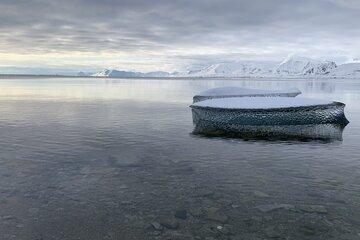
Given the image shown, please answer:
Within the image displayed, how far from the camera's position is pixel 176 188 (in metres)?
10.2

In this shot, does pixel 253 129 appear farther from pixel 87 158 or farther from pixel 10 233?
pixel 10 233

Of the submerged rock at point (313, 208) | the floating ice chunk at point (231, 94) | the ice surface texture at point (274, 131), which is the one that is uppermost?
the floating ice chunk at point (231, 94)

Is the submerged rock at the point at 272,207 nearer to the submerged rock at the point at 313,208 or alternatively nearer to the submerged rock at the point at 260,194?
the submerged rock at the point at 313,208

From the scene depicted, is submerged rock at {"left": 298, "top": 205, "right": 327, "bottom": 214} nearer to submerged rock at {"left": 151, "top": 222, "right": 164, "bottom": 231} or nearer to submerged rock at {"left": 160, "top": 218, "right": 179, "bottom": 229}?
submerged rock at {"left": 160, "top": 218, "right": 179, "bottom": 229}

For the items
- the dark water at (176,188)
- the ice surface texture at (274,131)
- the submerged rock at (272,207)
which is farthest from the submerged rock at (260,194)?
the ice surface texture at (274,131)

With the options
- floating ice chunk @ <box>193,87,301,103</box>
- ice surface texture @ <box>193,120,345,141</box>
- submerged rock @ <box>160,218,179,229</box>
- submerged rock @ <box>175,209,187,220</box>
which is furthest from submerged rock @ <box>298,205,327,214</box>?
floating ice chunk @ <box>193,87,301,103</box>

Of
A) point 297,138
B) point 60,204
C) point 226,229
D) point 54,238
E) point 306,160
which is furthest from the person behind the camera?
point 297,138

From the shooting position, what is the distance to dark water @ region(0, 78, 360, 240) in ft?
25.7

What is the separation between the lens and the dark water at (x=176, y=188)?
784 centimetres

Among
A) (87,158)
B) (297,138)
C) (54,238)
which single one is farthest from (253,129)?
(54,238)

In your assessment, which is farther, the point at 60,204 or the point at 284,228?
the point at 60,204

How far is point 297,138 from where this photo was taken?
17875 mm

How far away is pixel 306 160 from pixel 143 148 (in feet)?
20.7

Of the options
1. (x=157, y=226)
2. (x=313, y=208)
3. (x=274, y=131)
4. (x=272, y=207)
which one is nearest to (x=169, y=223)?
(x=157, y=226)
